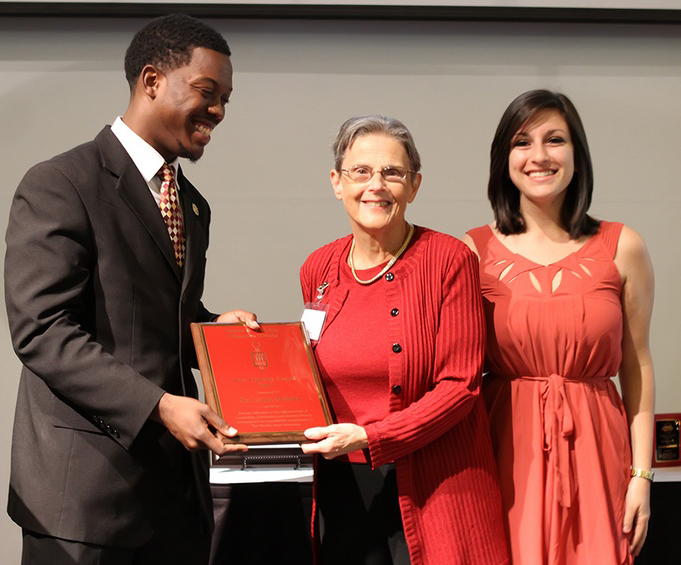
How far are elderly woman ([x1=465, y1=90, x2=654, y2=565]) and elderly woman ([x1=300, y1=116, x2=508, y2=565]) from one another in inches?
6.2

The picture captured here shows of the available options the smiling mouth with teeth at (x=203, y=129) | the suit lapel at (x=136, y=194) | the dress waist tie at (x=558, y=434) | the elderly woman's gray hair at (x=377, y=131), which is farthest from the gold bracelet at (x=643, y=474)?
the smiling mouth with teeth at (x=203, y=129)

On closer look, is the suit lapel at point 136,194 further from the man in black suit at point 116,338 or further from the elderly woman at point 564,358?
the elderly woman at point 564,358

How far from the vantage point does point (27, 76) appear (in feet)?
11.5

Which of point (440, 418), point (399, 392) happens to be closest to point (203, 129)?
point (399, 392)

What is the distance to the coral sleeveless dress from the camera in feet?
6.74

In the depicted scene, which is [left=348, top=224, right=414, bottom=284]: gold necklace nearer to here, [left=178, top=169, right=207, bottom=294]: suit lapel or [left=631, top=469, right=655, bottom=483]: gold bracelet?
[left=178, top=169, right=207, bottom=294]: suit lapel

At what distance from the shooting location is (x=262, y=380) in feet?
6.10

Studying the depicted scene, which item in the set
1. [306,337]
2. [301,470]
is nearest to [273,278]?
[301,470]

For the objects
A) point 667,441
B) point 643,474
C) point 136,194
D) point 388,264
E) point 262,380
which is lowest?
point 667,441

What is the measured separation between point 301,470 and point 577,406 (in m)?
1.06

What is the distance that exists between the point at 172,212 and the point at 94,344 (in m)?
0.39

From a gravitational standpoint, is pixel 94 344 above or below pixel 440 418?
above

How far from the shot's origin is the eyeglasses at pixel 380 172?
1987mm

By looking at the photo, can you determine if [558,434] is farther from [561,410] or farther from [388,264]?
[388,264]
